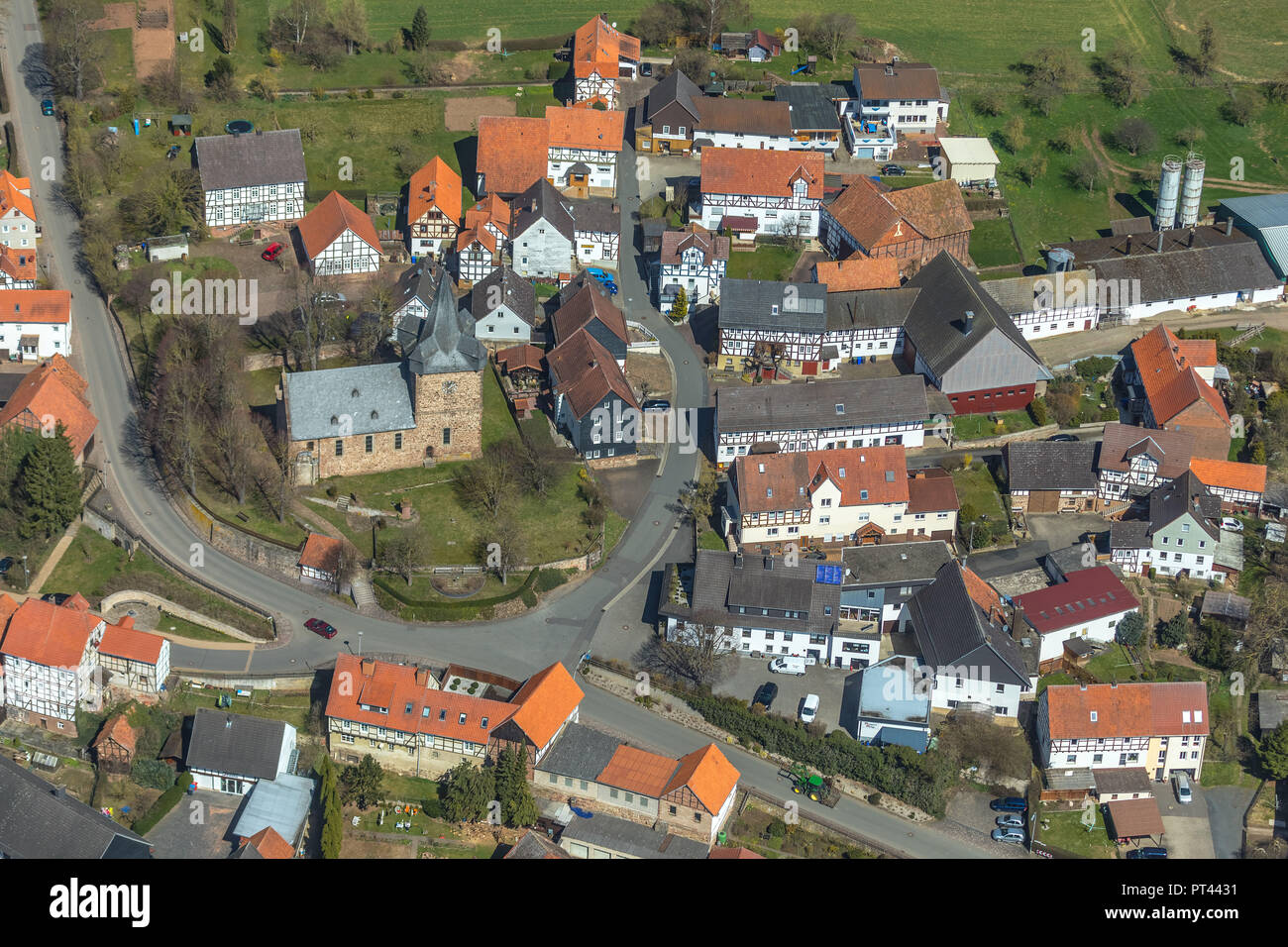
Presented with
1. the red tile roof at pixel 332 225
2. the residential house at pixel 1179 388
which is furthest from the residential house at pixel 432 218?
the residential house at pixel 1179 388

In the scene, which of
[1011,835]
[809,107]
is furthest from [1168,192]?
[1011,835]

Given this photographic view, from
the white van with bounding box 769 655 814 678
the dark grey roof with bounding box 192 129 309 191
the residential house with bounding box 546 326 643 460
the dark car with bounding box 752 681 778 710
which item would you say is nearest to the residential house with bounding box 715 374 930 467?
the residential house with bounding box 546 326 643 460

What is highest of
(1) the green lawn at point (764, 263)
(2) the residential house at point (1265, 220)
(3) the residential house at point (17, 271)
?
(3) the residential house at point (17, 271)

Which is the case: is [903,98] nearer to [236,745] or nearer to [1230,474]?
[1230,474]

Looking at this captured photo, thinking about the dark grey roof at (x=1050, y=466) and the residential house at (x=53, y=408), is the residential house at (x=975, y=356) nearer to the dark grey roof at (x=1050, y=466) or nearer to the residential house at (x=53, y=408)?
the dark grey roof at (x=1050, y=466)
